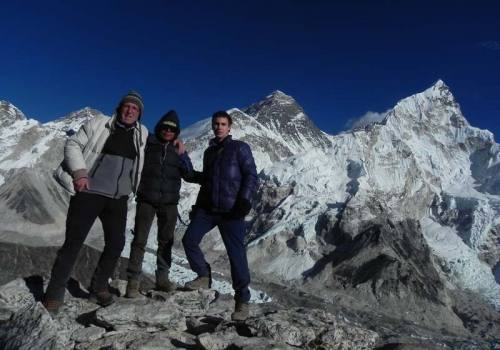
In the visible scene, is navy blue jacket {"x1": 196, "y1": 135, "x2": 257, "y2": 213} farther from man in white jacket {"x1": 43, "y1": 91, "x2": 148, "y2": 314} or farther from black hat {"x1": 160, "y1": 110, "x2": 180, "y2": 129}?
man in white jacket {"x1": 43, "y1": 91, "x2": 148, "y2": 314}

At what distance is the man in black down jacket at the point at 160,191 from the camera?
1066cm

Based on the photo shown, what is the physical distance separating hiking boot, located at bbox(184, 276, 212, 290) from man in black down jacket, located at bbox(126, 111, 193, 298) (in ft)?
1.48

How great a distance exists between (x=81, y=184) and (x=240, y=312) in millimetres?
3725

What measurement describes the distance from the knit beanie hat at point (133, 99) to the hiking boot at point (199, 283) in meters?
3.60

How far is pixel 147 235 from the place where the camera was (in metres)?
11.0

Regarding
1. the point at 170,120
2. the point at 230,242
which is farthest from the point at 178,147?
the point at 230,242

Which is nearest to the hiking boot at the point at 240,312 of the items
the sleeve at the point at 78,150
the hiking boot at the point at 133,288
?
the hiking boot at the point at 133,288

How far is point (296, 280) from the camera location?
200m

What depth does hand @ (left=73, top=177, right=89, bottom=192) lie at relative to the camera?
9039 mm

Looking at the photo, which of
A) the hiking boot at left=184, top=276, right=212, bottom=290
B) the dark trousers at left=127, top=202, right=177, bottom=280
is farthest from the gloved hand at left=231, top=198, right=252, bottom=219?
the hiking boot at left=184, top=276, right=212, bottom=290

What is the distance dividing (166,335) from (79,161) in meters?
3.36

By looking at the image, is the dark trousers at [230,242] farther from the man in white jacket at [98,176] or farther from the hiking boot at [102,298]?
the hiking boot at [102,298]

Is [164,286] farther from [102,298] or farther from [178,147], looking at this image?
[178,147]

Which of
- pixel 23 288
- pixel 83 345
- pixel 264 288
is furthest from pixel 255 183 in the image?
pixel 264 288
